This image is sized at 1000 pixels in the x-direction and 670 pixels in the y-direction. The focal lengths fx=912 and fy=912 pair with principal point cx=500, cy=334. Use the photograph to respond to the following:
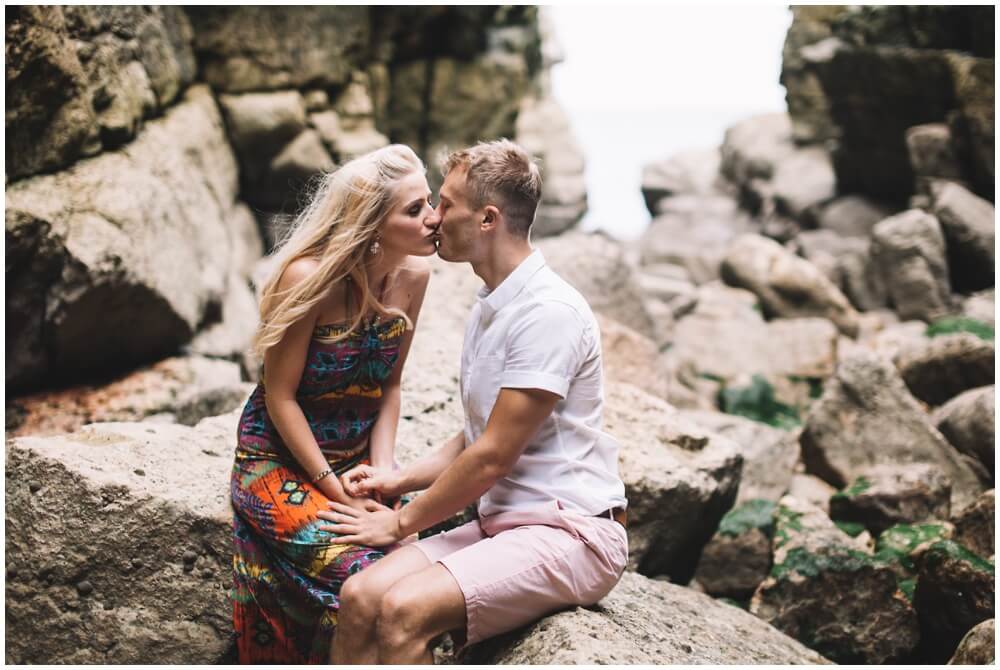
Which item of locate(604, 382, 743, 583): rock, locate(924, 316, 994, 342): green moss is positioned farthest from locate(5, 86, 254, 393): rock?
locate(924, 316, 994, 342): green moss

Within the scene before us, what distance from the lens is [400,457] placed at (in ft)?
13.7

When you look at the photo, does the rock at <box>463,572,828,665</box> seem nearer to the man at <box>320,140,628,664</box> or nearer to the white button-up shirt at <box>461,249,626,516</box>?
the man at <box>320,140,628,664</box>

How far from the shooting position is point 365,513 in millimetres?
3170

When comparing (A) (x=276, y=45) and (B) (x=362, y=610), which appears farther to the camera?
(A) (x=276, y=45)

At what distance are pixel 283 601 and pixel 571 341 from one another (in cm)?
142

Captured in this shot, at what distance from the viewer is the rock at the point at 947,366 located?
805 cm

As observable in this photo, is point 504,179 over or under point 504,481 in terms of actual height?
over

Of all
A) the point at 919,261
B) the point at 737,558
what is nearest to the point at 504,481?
the point at 737,558

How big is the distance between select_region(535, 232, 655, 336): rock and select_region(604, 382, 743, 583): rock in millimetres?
2262

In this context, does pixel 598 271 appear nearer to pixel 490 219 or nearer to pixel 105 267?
pixel 105 267

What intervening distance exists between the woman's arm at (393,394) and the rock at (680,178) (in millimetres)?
19898

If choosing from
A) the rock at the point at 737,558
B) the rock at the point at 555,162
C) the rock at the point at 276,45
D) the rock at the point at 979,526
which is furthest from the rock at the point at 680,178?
the rock at the point at 737,558

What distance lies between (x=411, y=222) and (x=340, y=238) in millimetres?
257

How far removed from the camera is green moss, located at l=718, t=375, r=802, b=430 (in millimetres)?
9547
